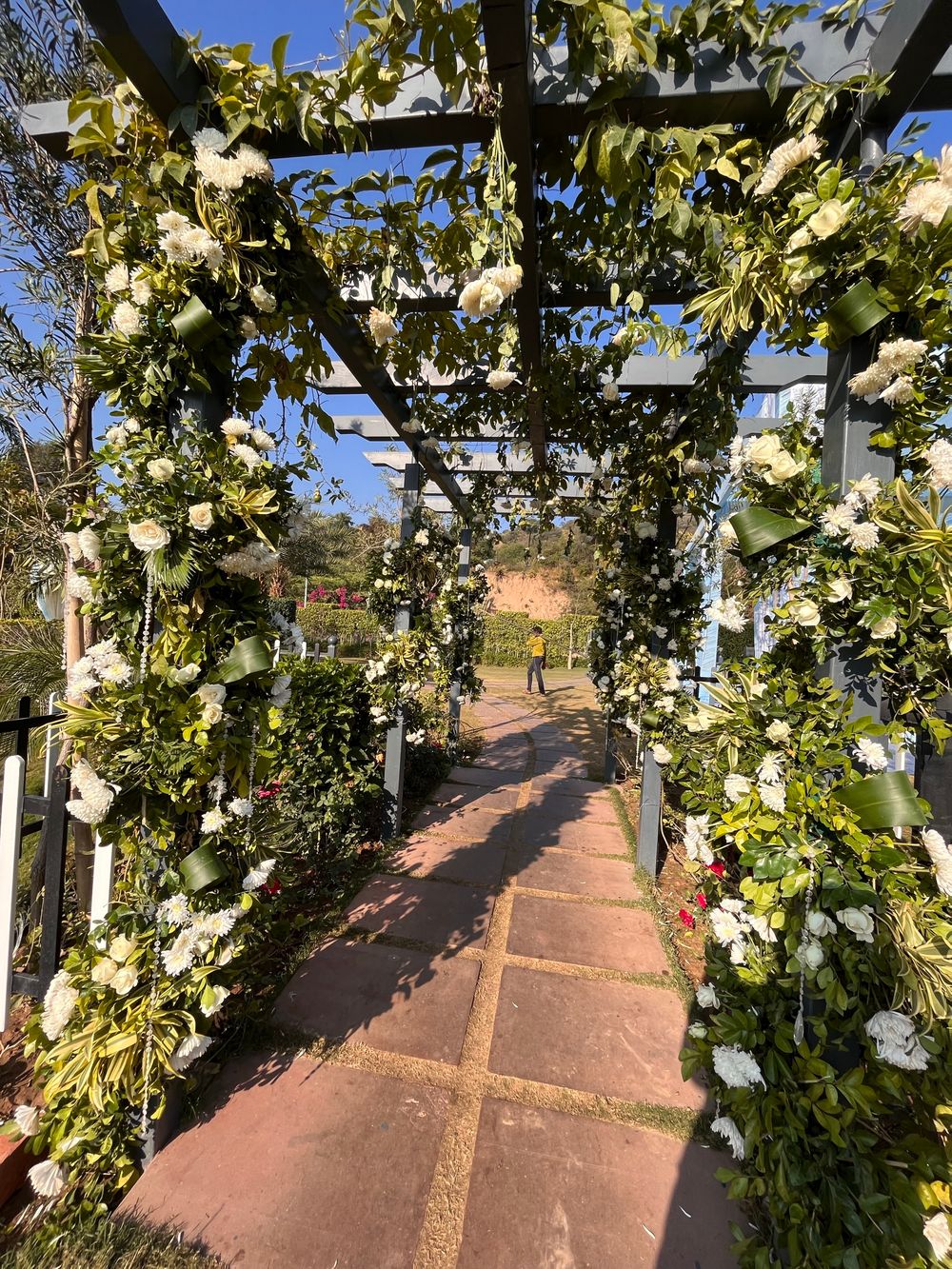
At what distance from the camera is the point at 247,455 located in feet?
4.33

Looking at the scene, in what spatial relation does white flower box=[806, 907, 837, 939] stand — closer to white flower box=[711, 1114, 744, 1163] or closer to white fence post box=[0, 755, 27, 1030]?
white flower box=[711, 1114, 744, 1163]

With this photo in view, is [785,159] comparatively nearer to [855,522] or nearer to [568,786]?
[855,522]

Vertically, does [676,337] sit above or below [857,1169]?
above

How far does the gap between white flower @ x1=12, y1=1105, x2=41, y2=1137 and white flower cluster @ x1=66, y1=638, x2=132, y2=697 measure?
3.20 ft

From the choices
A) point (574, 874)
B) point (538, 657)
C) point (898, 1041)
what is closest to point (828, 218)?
point (898, 1041)

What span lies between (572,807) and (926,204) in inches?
151

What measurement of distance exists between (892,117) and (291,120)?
1.45m

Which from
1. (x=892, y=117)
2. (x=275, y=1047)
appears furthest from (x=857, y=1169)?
(x=892, y=117)

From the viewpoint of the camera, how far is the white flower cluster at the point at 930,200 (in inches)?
38.3

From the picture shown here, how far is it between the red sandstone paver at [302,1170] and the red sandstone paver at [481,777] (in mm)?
3039

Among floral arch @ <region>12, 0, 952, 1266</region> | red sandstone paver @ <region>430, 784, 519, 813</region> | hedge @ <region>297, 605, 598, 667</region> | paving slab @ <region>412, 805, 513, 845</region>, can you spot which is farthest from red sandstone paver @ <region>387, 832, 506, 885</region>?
hedge @ <region>297, 605, 598, 667</region>

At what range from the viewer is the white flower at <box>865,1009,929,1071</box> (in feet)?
3.04

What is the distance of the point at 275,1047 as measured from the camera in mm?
1677

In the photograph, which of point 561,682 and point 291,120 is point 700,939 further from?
point 561,682
